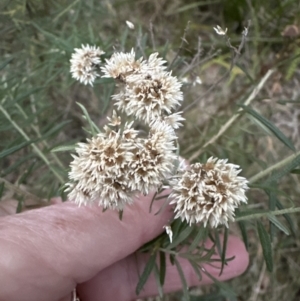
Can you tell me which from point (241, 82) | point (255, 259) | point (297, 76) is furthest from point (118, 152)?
point (297, 76)

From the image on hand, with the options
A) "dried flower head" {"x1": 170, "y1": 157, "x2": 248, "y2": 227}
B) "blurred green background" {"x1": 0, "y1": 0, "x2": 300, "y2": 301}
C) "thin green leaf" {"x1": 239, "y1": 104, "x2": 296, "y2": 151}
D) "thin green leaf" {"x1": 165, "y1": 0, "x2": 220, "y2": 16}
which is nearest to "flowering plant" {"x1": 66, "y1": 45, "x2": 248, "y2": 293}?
"dried flower head" {"x1": 170, "y1": 157, "x2": 248, "y2": 227}

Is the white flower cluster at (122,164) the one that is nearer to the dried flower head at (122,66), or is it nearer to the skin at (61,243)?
the dried flower head at (122,66)

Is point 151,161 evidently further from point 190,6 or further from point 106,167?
point 190,6

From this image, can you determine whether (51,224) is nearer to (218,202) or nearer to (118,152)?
(118,152)

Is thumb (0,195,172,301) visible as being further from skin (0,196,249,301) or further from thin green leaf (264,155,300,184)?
thin green leaf (264,155,300,184)

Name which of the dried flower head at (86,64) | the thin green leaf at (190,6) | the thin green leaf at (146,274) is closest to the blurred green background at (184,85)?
the thin green leaf at (190,6)

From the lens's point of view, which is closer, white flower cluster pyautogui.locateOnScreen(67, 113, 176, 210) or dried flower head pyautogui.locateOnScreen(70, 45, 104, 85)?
white flower cluster pyautogui.locateOnScreen(67, 113, 176, 210)
